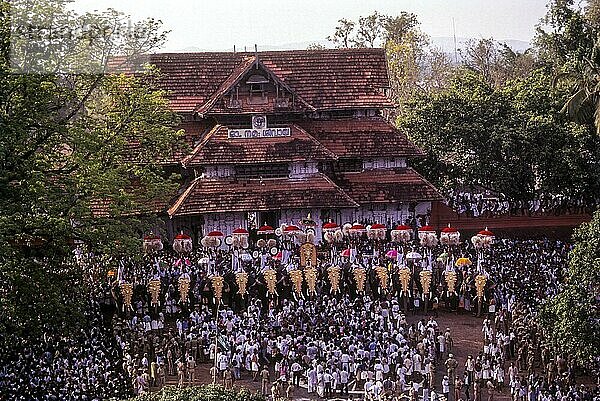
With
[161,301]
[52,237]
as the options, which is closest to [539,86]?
[161,301]

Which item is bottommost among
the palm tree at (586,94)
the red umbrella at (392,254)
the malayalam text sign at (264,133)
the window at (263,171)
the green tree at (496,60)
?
the red umbrella at (392,254)

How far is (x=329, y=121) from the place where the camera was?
33.0 meters

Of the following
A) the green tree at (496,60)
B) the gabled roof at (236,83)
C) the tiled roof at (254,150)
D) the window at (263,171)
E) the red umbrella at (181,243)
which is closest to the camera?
the red umbrella at (181,243)

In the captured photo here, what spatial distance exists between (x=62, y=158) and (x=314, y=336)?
8.24m

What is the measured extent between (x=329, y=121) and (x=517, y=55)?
28.7 meters

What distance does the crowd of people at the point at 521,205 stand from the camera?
32.7 meters

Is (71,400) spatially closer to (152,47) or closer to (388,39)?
(152,47)

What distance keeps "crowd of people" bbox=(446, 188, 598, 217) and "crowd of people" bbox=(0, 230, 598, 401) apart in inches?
159

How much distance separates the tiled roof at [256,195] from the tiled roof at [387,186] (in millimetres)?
1112

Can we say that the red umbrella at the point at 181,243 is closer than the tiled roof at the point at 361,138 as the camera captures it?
Yes

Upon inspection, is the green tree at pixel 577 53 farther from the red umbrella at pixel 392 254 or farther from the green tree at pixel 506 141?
the red umbrella at pixel 392 254

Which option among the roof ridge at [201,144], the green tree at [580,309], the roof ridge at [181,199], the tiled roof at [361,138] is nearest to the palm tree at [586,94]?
the tiled roof at [361,138]

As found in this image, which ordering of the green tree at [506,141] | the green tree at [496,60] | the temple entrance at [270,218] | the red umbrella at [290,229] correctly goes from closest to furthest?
the red umbrella at [290,229]
the temple entrance at [270,218]
the green tree at [506,141]
the green tree at [496,60]

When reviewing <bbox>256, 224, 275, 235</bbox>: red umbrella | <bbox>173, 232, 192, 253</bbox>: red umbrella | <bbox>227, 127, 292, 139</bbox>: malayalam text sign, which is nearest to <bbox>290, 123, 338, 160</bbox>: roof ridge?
<bbox>227, 127, 292, 139</bbox>: malayalam text sign
